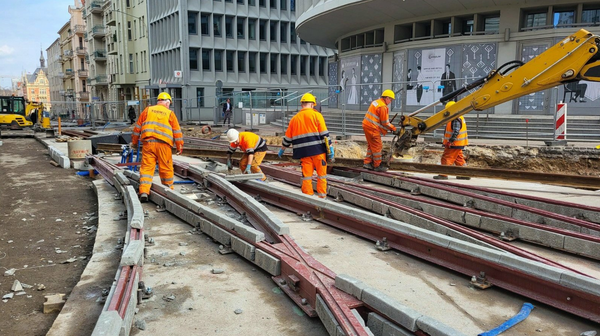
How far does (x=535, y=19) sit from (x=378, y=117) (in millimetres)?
11956

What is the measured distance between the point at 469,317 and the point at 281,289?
5.42ft

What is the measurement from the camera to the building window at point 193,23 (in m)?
39.2

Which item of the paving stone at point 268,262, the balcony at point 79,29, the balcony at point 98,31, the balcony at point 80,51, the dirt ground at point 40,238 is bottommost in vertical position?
the dirt ground at point 40,238

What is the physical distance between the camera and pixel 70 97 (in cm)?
8244

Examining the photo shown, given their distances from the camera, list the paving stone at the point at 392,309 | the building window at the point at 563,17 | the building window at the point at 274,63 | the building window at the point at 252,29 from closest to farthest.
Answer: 1. the paving stone at the point at 392,309
2. the building window at the point at 563,17
3. the building window at the point at 252,29
4. the building window at the point at 274,63

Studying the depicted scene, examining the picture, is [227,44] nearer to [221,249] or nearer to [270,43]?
[270,43]

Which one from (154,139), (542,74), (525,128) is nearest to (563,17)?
(525,128)

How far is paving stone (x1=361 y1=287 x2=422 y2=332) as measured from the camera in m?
3.07

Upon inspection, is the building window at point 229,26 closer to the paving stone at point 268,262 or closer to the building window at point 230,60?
the building window at point 230,60

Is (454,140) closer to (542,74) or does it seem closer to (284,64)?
(542,74)

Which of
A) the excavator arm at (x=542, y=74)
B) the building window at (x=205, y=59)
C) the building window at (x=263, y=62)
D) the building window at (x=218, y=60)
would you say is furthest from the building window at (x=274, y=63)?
the excavator arm at (x=542, y=74)

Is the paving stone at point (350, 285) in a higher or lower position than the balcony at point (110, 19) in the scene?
lower

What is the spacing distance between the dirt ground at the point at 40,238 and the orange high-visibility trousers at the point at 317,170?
3.41 meters

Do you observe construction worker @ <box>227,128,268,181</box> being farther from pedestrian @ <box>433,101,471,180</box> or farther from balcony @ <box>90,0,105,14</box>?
balcony @ <box>90,0,105,14</box>
